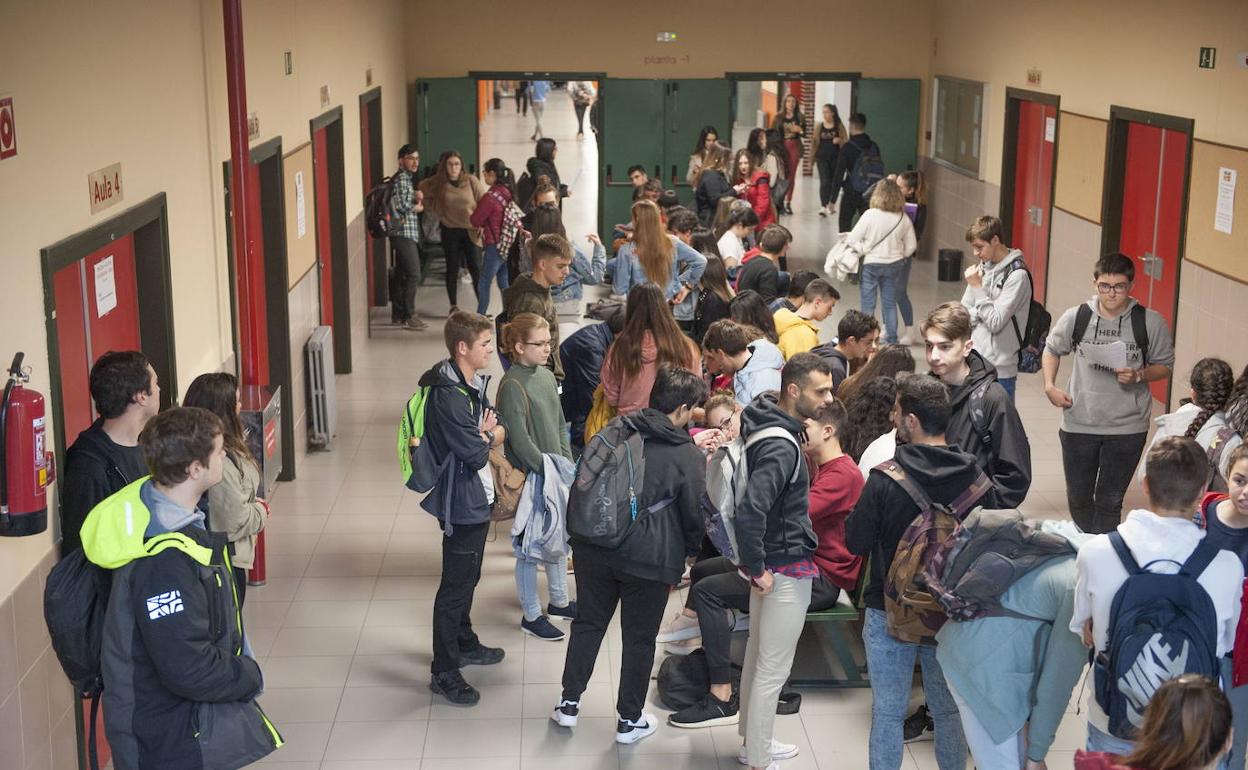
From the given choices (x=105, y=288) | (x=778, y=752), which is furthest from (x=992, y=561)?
(x=105, y=288)

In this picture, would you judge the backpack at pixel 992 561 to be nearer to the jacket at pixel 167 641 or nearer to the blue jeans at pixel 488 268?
the jacket at pixel 167 641

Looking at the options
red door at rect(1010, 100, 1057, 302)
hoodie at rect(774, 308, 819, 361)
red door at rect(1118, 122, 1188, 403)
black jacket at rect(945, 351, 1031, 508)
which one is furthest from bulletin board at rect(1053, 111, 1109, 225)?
black jacket at rect(945, 351, 1031, 508)

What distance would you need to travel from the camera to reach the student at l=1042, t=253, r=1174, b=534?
277 inches

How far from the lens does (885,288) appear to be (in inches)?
492

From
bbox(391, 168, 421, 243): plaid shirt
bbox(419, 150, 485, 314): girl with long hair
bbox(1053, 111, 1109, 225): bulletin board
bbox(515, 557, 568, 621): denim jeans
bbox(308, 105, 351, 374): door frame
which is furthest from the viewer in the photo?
bbox(419, 150, 485, 314): girl with long hair

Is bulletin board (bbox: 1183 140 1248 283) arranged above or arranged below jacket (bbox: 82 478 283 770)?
above

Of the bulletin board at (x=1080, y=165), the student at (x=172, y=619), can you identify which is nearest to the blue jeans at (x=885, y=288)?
the bulletin board at (x=1080, y=165)

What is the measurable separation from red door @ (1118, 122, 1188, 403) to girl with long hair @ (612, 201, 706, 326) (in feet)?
12.6

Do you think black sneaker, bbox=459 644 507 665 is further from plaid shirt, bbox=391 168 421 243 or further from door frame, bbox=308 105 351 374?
plaid shirt, bbox=391 168 421 243

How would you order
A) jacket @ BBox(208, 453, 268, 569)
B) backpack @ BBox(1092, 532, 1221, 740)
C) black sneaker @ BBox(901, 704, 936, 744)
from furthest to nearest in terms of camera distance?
black sneaker @ BBox(901, 704, 936, 744), jacket @ BBox(208, 453, 268, 569), backpack @ BBox(1092, 532, 1221, 740)

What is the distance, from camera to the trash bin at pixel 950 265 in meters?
15.9

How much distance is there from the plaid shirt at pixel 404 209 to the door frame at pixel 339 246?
3.71 feet

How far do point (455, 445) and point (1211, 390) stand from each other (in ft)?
11.1

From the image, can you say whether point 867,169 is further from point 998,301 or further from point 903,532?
point 903,532
